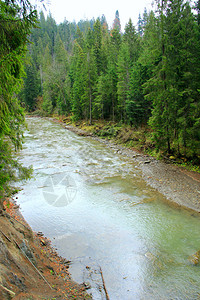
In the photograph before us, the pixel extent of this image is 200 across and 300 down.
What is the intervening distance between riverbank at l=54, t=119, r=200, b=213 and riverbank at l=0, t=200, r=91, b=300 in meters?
7.85

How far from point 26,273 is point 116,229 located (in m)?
5.22

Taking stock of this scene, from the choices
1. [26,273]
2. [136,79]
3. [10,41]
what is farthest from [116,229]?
[136,79]

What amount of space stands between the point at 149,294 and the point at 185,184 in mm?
9251

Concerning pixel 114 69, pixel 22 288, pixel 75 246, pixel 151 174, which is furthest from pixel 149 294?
pixel 114 69

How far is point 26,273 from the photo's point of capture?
4570 millimetres

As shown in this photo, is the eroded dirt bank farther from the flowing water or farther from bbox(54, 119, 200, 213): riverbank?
the flowing water

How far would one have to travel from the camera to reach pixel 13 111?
561cm

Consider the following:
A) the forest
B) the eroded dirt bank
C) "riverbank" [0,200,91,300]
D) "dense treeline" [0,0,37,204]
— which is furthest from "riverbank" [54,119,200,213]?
"dense treeline" [0,0,37,204]

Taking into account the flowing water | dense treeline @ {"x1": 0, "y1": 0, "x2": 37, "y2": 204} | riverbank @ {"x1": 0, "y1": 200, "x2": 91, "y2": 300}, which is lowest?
the flowing water

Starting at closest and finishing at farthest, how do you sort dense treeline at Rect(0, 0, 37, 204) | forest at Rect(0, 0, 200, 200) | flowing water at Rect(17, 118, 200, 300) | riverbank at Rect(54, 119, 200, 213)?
dense treeline at Rect(0, 0, 37, 204) → forest at Rect(0, 0, 200, 200) → flowing water at Rect(17, 118, 200, 300) → riverbank at Rect(54, 119, 200, 213)

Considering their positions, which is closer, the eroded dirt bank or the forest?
the forest

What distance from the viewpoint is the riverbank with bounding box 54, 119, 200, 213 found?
1166 centimetres

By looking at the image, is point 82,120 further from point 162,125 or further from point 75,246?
point 75,246

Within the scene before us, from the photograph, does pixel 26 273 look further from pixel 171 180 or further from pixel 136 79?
pixel 136 79
